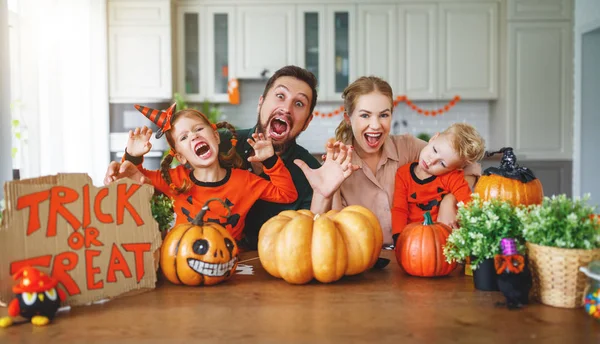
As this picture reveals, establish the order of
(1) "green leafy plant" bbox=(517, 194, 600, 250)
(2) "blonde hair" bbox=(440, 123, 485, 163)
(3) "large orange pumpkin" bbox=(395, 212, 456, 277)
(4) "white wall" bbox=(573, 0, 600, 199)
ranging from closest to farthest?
1. (1) "green leafy plant" bbox=(517, 194, 600, 250)
2. (3) "large orange pumpkin" bbox=(395, 212, 456, 277)
3. (2) "blonde hair" bbox=(440, 123, 485, 163)
4. (4) "white wall" bbox=(573, 0, 600, 199)

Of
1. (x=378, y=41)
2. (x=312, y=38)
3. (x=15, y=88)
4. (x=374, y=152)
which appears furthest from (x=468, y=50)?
(x=15, y=88)

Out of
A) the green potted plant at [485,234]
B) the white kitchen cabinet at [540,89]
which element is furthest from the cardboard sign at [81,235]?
the white kitchen cabinet at [540,89]

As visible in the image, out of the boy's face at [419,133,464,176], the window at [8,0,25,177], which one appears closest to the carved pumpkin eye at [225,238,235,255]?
the boy's face at [419,133,464,176]

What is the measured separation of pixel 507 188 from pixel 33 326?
1.22 metres

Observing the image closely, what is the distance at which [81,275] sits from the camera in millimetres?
1251

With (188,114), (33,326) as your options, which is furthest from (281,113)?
(33,326)

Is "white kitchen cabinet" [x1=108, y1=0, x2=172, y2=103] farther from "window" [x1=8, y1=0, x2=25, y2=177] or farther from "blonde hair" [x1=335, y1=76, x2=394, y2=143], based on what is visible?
"blonde hair" [x1=335, y1=76, x2=394, y2=143]

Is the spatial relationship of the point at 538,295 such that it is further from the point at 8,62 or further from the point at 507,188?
the point at 8,62

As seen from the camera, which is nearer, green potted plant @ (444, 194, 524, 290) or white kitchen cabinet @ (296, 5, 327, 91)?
green potted plant @ (444, 194, 524, 290)

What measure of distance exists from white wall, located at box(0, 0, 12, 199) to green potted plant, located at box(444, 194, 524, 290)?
8.53 ft

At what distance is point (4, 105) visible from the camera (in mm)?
3088

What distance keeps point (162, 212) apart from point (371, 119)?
2.98 ft

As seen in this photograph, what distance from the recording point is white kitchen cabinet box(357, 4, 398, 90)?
5750 millimetres

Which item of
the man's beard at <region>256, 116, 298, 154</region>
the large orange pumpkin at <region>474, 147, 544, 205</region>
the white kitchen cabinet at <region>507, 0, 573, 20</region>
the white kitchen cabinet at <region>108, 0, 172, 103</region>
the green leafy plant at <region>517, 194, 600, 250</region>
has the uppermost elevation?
the white kitchen cabinet at <region>507, 0, 573, 20</region>
